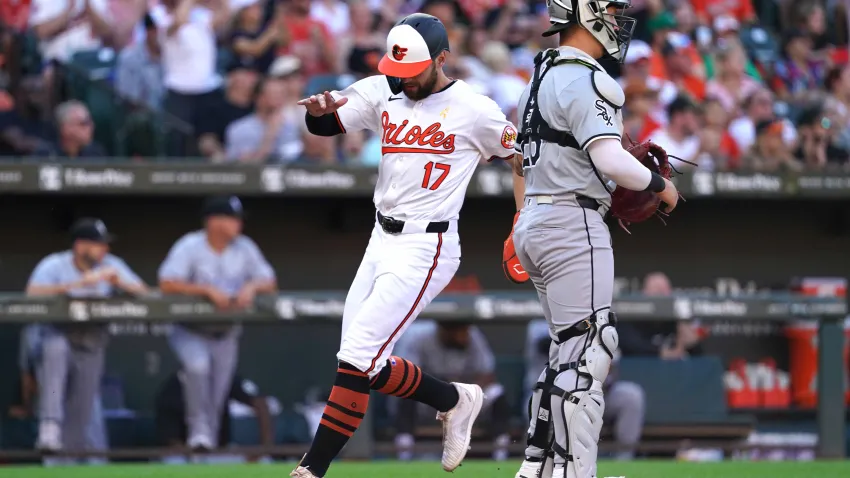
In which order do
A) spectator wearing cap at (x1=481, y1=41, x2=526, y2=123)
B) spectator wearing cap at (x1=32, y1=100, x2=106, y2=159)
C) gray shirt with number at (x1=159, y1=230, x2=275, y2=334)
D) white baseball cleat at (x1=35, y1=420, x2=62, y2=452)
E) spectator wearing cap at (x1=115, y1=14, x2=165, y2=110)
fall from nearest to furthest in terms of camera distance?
1. white baseball cleat at (x1=35, y1=420, x2=62, y2=452)
2. gray shirt with number at (x1=159, y1=230, x2=275, y2=334)
3. spectator wearing cap at (x1=32, y1=100, x2=106, y2=159)
4. spectator wearing cap at (x1=115, y1=14, x2=165, y2=110)
5. spectator wearing cap at (x1=481, y1=41, x2=526, y2=123)

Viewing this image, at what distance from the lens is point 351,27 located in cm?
1041

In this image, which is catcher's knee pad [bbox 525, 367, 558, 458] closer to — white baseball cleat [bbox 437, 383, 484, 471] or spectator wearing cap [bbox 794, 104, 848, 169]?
white baseball cleat [bbox 437, 383, 484, 471]

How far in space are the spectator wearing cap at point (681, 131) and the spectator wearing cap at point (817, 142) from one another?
2.89ft

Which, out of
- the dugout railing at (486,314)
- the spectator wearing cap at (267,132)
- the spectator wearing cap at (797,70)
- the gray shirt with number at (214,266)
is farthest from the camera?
the spectator wearing cap at (797,70)

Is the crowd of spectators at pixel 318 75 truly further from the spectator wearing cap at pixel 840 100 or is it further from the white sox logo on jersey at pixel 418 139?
the white sox logo on jersey at pixel 418 139

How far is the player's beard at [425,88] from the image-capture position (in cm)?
507

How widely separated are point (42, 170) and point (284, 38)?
98.9 inches

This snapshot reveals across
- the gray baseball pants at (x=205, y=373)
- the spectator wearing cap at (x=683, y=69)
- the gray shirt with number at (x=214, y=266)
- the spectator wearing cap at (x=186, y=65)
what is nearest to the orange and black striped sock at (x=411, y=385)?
the gray baseball pants at (x=205, y=373)

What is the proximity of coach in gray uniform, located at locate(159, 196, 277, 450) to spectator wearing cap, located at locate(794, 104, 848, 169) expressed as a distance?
182 inches

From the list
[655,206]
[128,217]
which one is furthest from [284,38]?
[655,206]

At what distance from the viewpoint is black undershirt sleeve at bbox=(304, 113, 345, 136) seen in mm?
5152

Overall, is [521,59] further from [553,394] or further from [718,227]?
[553,394]

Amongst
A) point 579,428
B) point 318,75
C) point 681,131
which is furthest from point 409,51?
point 681,131

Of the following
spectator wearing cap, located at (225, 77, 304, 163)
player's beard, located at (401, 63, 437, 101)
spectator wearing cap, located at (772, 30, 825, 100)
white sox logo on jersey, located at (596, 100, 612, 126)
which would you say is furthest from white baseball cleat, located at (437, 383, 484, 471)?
spectator wearing cap, located at (772, 30, 825, 100)
